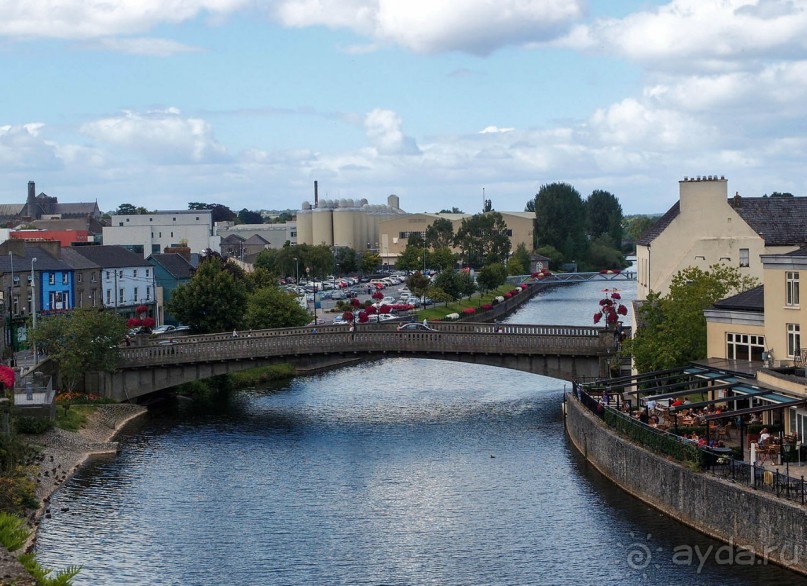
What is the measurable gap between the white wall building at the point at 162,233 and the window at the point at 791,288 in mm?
99734

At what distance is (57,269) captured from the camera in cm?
10119

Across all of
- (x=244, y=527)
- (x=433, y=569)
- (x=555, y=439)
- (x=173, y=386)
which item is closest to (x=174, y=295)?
(x=173, y=386)

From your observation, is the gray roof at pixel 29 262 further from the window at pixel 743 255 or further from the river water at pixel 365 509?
the window at pixel 743 255

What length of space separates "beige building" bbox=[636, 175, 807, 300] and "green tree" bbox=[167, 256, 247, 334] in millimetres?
33427

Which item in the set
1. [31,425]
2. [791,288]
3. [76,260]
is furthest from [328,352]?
[76,260]

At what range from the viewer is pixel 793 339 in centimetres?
5484

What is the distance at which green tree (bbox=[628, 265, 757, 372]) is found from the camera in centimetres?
6344

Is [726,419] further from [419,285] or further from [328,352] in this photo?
[419,285]

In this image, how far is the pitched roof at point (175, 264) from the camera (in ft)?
397

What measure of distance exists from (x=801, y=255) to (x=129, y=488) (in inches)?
1139

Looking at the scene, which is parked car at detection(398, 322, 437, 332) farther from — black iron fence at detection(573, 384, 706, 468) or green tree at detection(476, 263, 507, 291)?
green tree at detection(476, 263, 507, 291)

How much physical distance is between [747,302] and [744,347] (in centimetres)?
216

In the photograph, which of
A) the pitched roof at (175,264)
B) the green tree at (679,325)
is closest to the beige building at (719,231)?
the green tree at (679,325)

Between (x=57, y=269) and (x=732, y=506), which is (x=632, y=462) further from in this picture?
(x=57, y=269)
